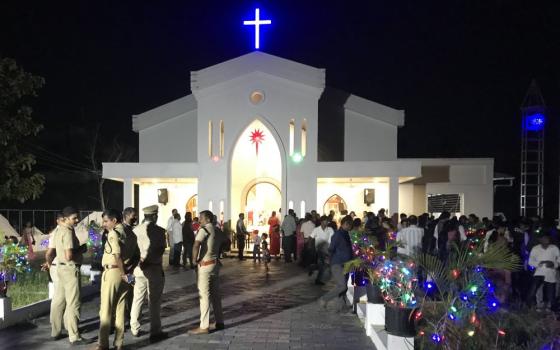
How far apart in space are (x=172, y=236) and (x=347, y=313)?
24.4 ft

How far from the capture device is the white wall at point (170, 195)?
20.7 meters

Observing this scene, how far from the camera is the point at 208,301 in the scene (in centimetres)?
712

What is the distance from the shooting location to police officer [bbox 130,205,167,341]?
682cm

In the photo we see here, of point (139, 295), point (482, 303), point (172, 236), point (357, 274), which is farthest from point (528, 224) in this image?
point (172, 236)

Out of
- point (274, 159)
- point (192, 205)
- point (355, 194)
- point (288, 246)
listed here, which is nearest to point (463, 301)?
point (288, 246)

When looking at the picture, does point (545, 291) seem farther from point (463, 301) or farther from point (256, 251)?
point (256, 251)

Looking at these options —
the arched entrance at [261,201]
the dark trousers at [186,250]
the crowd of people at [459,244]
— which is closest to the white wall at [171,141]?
the arched entrance at [261,201]

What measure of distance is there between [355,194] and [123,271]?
49.1 ft

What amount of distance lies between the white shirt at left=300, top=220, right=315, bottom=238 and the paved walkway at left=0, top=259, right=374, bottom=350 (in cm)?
278

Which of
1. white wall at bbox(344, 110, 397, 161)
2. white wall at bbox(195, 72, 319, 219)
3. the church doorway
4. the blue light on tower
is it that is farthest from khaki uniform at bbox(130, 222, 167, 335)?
the blue light on tower

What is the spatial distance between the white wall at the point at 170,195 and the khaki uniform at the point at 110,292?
14.4 m

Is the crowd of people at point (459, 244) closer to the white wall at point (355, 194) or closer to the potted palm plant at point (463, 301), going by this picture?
the potted palm plant at point (463, 301)

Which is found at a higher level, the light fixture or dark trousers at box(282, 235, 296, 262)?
the light fixture

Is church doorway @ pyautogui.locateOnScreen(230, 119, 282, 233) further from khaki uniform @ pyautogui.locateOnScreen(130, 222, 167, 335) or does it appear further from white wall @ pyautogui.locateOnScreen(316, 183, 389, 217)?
khaki uniform @ pyautogui.locateOnScreen(130, 222, 167, 335)
